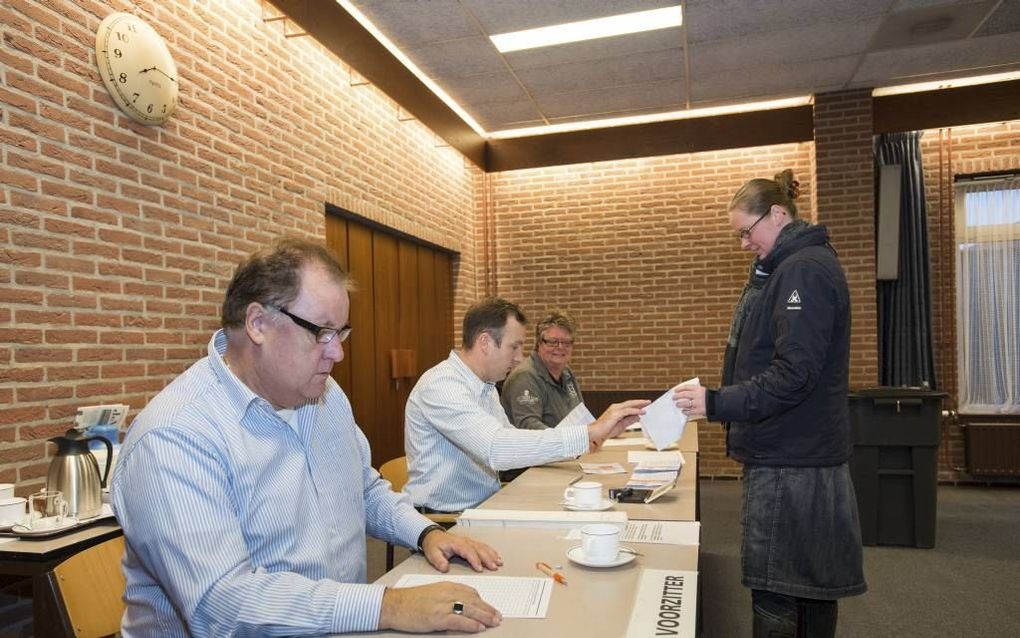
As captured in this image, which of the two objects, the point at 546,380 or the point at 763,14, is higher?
the point at 763,14

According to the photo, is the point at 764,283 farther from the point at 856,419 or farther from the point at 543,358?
the point at 856,419

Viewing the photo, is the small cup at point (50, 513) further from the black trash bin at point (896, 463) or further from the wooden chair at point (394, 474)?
the black trash bin at point (896, 463)

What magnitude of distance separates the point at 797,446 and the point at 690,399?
0.37m

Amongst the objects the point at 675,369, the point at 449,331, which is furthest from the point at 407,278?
the point at 675,369

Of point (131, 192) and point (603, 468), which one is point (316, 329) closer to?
point (603, 468)

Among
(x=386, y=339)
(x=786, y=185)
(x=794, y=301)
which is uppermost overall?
(x=786, y=185)

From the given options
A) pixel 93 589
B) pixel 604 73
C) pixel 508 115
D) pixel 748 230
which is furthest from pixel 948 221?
pixel 93 589

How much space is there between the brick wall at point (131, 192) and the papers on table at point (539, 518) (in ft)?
5.72

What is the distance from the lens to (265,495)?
147 cm

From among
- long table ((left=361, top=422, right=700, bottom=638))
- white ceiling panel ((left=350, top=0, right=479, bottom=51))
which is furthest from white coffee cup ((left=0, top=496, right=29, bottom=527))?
white ceiling panel ((left=350, top=0, right=479, bottom=51))

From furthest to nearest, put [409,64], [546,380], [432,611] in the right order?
[409,64]
[546,380]
[432,611]

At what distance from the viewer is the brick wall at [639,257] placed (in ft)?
23.0

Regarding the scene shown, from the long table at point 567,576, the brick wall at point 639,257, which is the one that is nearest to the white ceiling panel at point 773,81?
the brick wall at point 639,257

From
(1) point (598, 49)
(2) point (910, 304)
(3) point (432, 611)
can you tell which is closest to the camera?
(3) point (432, 611)
